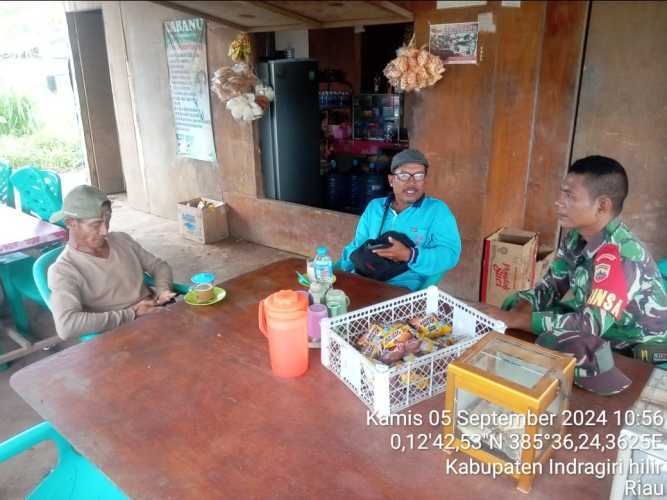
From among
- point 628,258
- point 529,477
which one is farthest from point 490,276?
point 529,477

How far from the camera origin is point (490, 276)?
3189mm

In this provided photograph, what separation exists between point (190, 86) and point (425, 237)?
10.3 feet

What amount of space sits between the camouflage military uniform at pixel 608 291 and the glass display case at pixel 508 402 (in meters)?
0.30

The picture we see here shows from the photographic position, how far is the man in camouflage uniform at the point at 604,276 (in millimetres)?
1300

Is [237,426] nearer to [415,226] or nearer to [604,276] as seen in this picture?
[604,276]

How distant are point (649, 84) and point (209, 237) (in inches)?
132

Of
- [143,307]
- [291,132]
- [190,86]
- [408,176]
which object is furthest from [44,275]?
[190,86]

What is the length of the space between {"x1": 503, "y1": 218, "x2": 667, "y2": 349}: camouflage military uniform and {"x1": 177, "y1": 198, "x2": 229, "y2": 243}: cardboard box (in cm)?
329

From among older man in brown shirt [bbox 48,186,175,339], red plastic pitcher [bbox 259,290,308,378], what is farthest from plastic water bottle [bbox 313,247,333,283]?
older man in brown shirt [bbox 48,186,175,339]

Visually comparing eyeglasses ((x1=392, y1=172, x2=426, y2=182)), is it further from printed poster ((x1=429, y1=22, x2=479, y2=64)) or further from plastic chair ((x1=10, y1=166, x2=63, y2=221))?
plastic chair ((x1=10, y1=166, x2=63, y2=221))

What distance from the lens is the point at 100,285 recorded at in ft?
6.28

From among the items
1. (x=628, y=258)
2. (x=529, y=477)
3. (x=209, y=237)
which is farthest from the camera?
(x=209, y=237)

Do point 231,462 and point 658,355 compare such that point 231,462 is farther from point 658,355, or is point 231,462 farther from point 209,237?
point 209,237

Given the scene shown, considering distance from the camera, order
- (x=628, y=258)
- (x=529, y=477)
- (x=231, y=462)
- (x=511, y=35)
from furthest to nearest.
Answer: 1. (x=511, y=35)
2. (x=628, y=258)
3. (x=231, y=462)
4. (x=529, y=477)
